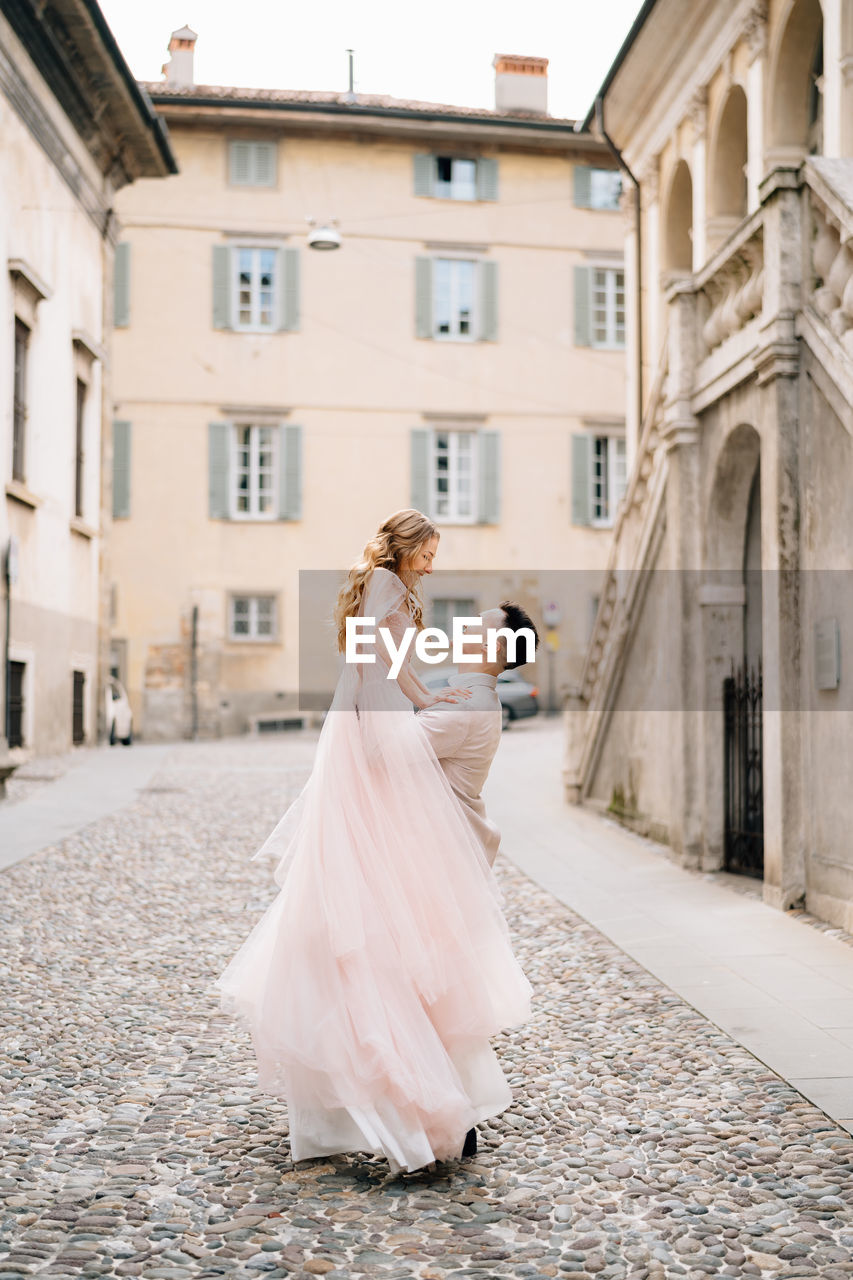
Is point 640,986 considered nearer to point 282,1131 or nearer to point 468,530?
point 282,1131

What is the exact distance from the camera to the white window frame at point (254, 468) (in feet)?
94.6

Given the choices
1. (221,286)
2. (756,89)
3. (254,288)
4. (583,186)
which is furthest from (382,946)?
(583,186)

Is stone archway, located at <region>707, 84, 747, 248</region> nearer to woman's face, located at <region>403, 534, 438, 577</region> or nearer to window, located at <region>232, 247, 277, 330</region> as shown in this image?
woman's face, located at <region>403, 534, 438, 577</region>

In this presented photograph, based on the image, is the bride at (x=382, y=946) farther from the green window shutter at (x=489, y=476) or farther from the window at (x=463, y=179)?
the window at (x=463, y=179)

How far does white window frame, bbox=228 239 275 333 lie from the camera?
1143 inches

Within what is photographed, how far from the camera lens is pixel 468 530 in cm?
2952

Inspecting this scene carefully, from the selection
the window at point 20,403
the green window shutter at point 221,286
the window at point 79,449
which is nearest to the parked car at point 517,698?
the green window shutter at point 221,286

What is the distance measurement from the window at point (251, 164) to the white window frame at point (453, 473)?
6.30m

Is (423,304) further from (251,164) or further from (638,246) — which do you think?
(638,246)

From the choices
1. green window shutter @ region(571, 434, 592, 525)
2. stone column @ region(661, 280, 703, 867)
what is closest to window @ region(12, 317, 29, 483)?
stone column @ region(661, 280, 703, 867)

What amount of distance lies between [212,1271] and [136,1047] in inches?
87.8

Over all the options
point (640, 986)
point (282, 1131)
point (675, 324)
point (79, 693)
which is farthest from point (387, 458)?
point (282, 1131)

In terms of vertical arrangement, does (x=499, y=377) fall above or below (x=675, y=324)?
above

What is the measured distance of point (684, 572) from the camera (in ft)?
33.7
